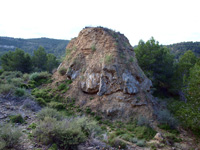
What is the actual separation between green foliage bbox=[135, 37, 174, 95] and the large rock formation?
4.18 m

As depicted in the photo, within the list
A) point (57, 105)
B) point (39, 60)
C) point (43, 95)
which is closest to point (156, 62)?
point (57, 105)

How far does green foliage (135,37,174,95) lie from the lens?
1585 cm

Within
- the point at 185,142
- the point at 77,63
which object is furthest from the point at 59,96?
the point at 185,142

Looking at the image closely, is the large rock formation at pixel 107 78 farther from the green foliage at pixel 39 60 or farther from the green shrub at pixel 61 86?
the green foliage at pixel 39 60

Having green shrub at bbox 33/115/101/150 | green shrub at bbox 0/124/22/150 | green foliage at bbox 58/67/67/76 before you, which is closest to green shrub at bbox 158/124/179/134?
green shrub at bbox 33/115/101/150

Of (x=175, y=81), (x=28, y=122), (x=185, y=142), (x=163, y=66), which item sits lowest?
(x=185, y=142)

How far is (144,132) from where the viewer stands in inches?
313

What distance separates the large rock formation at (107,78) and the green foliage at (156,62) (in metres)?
4.18

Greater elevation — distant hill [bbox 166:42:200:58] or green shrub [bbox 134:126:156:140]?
distant hill [bbox 166:42:200:58]

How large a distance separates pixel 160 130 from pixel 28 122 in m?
6.92

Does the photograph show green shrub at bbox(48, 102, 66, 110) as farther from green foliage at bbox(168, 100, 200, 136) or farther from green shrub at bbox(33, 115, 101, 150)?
green foliage at bbox(168, 100, 200, 136)

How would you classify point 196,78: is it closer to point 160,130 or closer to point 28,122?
point 160,130

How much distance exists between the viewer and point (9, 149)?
4.08 metres

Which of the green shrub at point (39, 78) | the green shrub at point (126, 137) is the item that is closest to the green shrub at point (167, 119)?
the green shrub at point (126, 137)
